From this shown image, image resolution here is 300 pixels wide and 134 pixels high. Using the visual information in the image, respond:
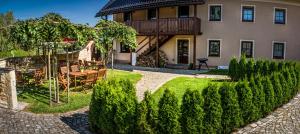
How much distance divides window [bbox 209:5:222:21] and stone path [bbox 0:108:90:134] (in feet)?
51.8

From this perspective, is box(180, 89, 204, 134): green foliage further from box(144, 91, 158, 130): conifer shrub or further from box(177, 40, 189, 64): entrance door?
box(177, 40, 189, 64): entrance door

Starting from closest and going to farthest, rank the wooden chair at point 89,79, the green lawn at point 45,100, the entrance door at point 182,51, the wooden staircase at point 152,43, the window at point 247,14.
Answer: the green lawn at point 45,100 → the wooden chair at point 89,79 → the window at point 247,14 → the entrance door at point 182,51 → the wooden staircase at point 152,43

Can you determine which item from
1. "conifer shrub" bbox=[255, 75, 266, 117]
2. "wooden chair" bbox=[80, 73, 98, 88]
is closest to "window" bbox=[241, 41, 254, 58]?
"wooden chair" bbox=[80, 73, 98, 88]

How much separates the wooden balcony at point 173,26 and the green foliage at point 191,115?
15504 millimetres

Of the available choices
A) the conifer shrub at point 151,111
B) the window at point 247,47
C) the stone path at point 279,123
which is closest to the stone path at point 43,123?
the conifer shrub at point 151,111

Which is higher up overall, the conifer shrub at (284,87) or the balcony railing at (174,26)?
the balcony railing at (174,26)

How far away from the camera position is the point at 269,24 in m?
24.1

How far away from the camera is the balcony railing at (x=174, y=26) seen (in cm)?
2319

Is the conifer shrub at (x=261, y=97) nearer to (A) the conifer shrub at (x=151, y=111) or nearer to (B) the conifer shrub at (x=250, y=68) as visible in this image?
(A) the conifer shrub at (x=151, y=111)

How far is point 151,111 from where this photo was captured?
26.0 ft

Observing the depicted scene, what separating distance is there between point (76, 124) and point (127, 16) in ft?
68.1

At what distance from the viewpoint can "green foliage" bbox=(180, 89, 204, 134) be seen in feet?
26.3

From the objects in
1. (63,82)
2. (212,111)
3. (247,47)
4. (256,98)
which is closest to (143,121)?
(212,111)

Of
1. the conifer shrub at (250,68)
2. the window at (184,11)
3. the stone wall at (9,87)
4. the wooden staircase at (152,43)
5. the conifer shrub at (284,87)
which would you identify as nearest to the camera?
the stone wall at (9,87)
